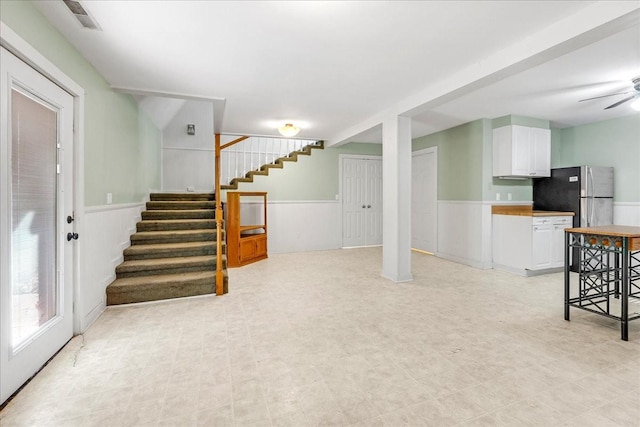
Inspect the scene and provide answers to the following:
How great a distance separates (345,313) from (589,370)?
187 centimetres

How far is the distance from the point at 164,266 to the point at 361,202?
457cm

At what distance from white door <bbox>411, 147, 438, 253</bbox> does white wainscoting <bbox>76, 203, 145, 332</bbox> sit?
17.4 ft

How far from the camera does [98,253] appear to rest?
3066 millimetres

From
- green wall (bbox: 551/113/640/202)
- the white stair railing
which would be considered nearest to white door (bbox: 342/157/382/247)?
the white stair railing

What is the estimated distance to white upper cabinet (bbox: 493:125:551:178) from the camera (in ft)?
15.3

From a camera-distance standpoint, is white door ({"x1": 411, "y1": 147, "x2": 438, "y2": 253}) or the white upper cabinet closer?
the white upper cabinet

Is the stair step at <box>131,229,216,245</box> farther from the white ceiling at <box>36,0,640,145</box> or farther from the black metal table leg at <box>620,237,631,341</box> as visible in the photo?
the black metal table leg at <box>620,237,631,341</box>

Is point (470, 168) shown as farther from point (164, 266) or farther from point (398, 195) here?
point (164, 266)

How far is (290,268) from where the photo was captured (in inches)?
199

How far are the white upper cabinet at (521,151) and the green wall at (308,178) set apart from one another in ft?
9.51

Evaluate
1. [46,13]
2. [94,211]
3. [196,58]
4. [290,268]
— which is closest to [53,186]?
[94,211]

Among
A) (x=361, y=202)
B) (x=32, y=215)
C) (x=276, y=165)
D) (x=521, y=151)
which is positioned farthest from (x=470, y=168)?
(x=32, y=215)

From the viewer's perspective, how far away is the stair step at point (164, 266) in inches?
142

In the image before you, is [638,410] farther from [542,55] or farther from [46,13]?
[46,13]
